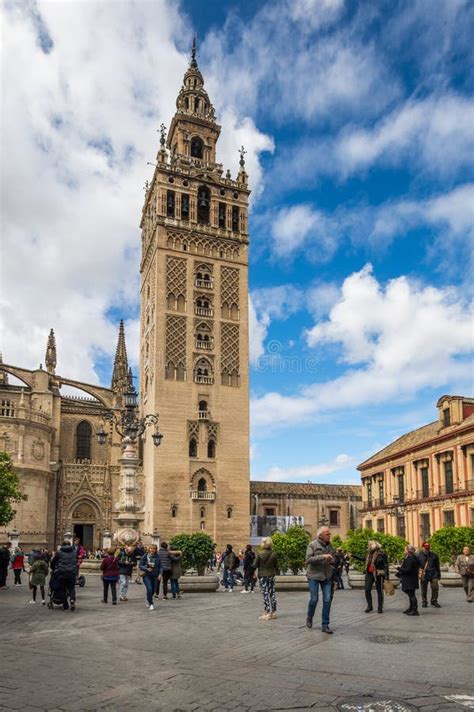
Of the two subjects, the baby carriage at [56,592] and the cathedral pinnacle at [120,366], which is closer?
the baby carriage at [56,592]

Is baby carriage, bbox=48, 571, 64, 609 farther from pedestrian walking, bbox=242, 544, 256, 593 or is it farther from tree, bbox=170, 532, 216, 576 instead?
tree, bbox=170, 532, 216, 576

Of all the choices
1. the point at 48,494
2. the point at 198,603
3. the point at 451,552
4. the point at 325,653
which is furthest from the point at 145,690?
the point at 48,494

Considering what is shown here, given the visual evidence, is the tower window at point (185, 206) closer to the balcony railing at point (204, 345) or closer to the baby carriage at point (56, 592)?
the balcony railing at point (204, 345)

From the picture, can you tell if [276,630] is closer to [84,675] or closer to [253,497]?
[84,675]

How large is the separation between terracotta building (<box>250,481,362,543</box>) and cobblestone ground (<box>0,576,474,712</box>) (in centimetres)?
4457

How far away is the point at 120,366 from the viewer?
58.2 m

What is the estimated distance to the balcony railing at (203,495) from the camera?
44219mm

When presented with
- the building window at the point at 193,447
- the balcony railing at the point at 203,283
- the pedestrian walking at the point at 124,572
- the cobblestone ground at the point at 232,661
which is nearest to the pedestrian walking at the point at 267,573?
the cobblestone ground at the point at 232,661

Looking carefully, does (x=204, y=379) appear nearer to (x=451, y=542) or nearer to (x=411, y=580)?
(x=451, y=542)

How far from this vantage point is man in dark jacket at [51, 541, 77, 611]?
12.5 meters

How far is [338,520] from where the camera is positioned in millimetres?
60281

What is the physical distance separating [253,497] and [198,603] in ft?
143

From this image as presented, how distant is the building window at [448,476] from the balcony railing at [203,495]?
16314mm

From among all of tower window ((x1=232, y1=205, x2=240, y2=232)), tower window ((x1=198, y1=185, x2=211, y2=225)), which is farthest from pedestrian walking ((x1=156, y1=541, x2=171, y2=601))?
tower window ((x1=232, y1=205, x2=240, y2=232))
